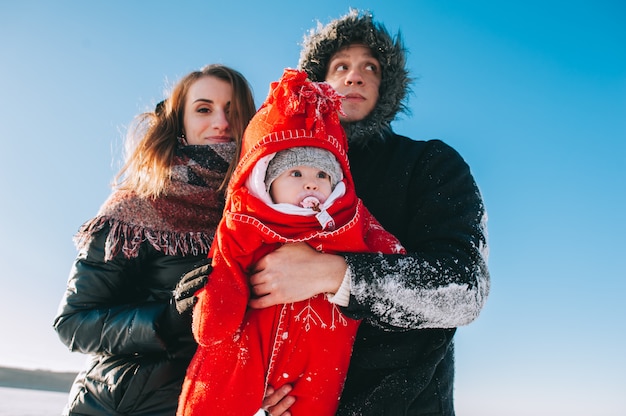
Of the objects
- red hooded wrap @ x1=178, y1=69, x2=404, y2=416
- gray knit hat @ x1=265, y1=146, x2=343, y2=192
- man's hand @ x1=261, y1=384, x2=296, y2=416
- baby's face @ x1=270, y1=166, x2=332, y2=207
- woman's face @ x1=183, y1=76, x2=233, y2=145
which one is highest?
woman's face @ x1=183, y1=76, x2=233, y2=145

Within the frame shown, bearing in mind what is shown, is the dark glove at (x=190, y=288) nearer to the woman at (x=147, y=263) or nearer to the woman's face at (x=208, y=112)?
the woman at (x=147, y=263)

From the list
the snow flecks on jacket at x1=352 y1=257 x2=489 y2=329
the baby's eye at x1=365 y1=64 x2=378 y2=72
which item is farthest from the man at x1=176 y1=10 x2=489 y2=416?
the baby's eye at x1=365 y1=64 x2=378 y2=72

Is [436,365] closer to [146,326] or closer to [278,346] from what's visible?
[278,346]

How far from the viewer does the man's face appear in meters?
2.39

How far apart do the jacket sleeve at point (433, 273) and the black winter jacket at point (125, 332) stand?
67cm

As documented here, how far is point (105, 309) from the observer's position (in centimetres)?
205

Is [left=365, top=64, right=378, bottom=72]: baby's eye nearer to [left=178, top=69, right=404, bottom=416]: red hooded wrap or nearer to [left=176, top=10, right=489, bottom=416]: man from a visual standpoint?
[left=176, top=10, right=489, bottom=416]: man

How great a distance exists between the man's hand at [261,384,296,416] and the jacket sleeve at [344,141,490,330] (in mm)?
316

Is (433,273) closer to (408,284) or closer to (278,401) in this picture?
(408,284)

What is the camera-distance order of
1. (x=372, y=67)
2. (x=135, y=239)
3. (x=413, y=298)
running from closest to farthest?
(x=413, y=298), (x=135, y=239), (x=372, y=67)

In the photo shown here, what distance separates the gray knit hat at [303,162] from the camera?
71.7 inches

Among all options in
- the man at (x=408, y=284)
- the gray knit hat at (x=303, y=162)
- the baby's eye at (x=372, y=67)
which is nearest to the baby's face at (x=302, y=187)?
the gray knit hat at (x=303, y=162)

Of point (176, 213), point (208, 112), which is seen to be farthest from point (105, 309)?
point (208, 112)

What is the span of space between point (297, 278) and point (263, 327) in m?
A: 0.20
